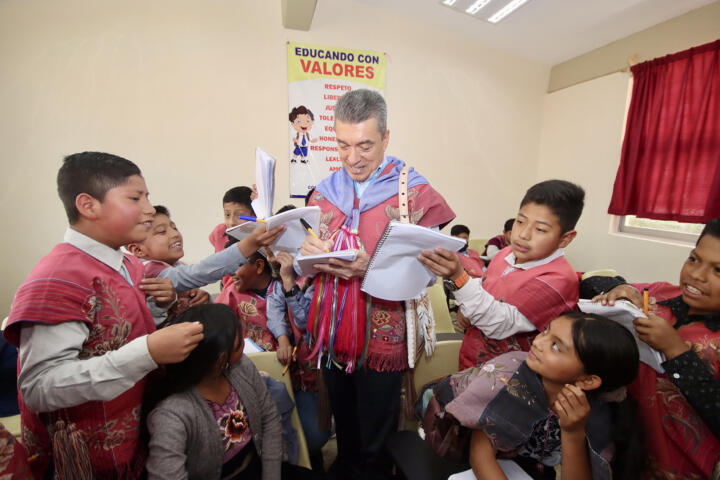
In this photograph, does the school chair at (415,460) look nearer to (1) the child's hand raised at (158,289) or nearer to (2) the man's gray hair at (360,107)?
(1) the child's hand raised at (158,289)

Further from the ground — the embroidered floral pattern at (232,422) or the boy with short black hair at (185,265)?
the boy with short black hair at (185,265)

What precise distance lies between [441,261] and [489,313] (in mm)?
239

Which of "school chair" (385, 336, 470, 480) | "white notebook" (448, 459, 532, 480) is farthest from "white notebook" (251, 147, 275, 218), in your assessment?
"white notebook" (448, 459, 532, 480)

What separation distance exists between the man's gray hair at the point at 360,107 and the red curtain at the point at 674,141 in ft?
11.3

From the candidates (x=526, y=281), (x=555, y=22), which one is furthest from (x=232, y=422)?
(x=555, y=22)

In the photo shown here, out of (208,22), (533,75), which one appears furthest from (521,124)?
(208,22)

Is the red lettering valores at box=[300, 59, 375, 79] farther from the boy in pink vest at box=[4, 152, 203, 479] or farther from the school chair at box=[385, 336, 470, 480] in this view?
the school chair at box=[385, 336, 470, 480]

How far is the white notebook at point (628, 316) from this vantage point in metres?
0.87

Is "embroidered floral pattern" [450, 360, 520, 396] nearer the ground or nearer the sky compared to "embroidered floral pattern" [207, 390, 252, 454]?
nearer the sky

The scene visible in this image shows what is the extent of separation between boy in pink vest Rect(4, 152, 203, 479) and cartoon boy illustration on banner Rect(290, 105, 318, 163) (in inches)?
109

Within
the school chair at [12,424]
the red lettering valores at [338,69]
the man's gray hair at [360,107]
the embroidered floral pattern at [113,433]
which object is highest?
the red lettering valores at [338,69]

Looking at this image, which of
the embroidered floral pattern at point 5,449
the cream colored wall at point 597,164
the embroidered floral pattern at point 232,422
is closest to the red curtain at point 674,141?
the cream colored wall at point 597,164

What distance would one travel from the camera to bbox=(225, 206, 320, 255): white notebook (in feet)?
3.44

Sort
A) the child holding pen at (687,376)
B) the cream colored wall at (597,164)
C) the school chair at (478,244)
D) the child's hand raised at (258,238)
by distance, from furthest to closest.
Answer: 1. the school chair at (478,244)
2. the cream colored wall at (597,164)
3. the child's hand raised at (258,238)
4. the child holding pen at (687,376)
